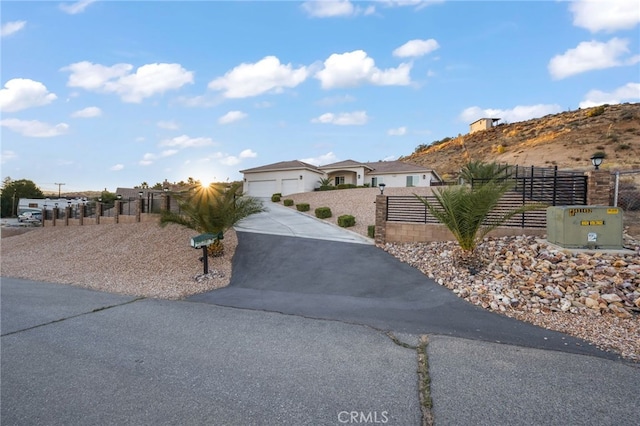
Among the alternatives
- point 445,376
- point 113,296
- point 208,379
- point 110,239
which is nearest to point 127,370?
point 208,379

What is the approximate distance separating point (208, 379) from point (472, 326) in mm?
4427

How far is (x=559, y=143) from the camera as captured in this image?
133 ft

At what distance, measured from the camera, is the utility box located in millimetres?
7719

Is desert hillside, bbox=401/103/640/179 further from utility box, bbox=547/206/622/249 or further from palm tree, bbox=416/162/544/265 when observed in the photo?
palm tree, bbox=416/162/544/265

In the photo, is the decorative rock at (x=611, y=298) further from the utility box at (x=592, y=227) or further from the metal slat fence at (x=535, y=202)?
the metal slat fence at (x=535, y=202)

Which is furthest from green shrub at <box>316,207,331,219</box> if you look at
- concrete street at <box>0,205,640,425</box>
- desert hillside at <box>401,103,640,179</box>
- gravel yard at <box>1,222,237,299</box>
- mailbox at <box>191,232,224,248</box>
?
desert hillside at <box>401,103,640,179</box>

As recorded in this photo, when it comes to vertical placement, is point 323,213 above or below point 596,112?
below

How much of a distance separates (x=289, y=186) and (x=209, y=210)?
22.1 meters

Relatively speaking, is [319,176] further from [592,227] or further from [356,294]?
[592,227]

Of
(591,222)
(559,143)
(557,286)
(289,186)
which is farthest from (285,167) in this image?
(559,143)

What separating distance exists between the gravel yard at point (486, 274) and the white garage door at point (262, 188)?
682 inches

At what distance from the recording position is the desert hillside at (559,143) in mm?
33500

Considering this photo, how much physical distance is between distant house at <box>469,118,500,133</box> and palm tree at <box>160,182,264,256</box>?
6547cm

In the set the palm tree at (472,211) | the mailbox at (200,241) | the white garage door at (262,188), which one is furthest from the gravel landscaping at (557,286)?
the white garage door at (262,188)
